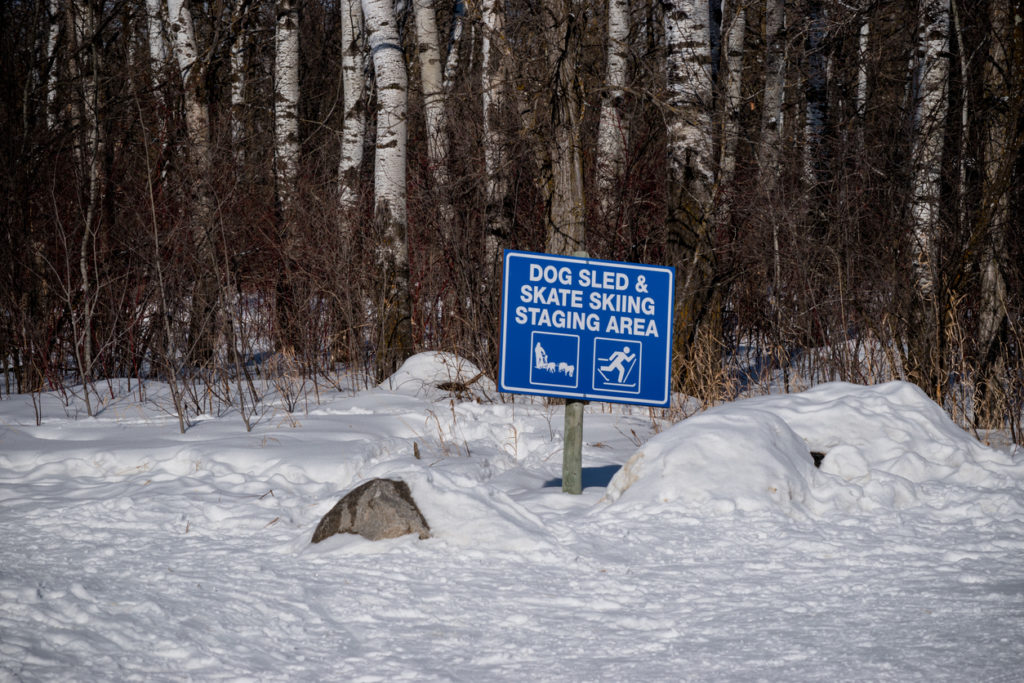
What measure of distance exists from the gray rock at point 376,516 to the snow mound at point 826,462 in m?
1.16

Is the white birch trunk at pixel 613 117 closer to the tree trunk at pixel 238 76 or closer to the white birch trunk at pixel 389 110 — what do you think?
the white birch trunk at pixel 389 110

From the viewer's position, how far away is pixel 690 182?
8.38 metres

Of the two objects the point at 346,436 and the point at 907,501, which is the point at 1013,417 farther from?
the point at 346,436

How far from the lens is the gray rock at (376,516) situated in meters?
4.34

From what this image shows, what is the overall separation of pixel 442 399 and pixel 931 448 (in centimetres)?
397

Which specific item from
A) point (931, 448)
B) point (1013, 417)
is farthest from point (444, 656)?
point (1013, 417)

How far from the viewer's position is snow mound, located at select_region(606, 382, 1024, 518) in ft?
15.9

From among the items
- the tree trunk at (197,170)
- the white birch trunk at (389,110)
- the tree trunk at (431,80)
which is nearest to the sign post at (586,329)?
the tree trunk at (197,170)

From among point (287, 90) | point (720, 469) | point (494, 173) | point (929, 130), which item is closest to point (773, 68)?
point (929, 130)

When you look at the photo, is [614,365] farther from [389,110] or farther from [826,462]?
[389,110]

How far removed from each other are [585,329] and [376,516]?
1.48 meters

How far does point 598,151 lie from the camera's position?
10.4m

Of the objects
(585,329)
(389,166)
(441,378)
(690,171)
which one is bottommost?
(441,378)

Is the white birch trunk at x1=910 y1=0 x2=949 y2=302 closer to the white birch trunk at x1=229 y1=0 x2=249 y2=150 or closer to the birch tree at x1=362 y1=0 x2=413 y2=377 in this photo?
the birch tree at x1=362 y1=0 x2=413 y2=377
